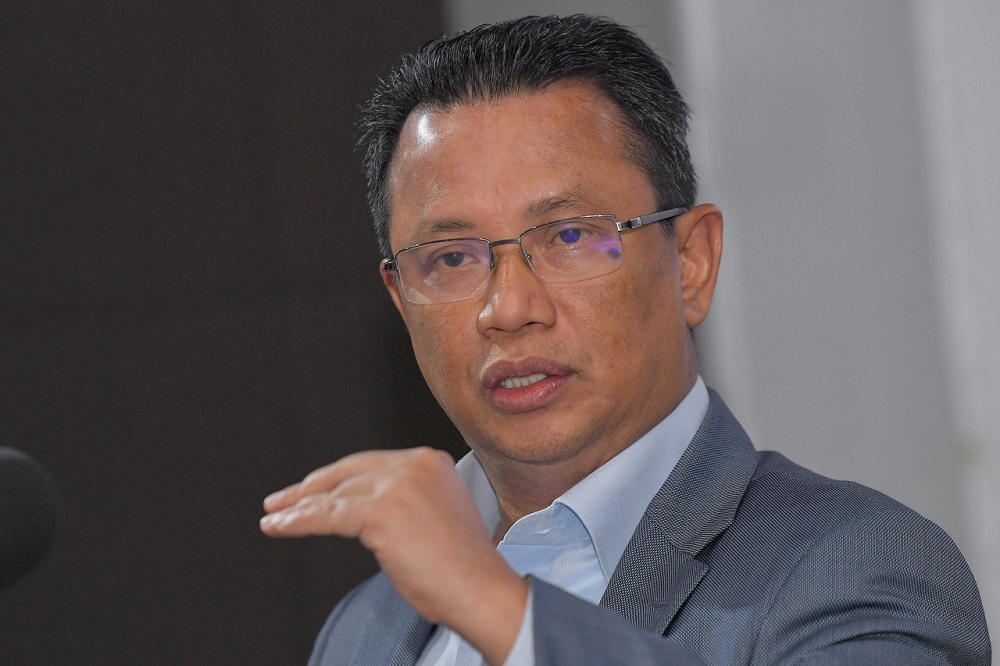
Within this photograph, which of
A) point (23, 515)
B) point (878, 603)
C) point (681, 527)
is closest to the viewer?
point (23, 515)

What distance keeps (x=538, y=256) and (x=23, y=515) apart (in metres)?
0.80

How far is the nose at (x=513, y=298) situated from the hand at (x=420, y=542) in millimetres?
519

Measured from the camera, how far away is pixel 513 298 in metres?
1.55

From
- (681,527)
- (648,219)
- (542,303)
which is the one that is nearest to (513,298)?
(542,303)

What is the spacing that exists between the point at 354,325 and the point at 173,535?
0.62m

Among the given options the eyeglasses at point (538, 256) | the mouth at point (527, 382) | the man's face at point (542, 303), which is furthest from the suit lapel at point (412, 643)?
the eyeglasses at point (538, 256)

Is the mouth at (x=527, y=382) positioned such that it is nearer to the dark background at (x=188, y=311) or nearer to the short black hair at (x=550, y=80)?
the short black hair at (x=550, y=80)

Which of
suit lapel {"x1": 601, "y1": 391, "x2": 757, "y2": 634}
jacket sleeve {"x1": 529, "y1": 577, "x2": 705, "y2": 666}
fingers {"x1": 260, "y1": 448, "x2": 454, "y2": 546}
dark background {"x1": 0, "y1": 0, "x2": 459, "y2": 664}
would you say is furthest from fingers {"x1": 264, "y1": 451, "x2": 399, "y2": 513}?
dark background {"x1": 0, "y1": 0, "x2": 459, "y2": 664}

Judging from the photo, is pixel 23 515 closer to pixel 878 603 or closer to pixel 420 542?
pixel 420 542

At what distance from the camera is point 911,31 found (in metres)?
2.57

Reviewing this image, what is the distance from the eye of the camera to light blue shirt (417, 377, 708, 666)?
1568 mm

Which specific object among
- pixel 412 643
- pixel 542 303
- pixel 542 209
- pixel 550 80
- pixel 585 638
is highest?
pixel 550 80

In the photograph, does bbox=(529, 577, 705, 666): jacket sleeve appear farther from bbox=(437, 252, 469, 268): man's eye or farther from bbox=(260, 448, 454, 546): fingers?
bbox=(437, 252, 469, 268): man's eye

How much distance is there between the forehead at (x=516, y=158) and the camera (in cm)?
157
